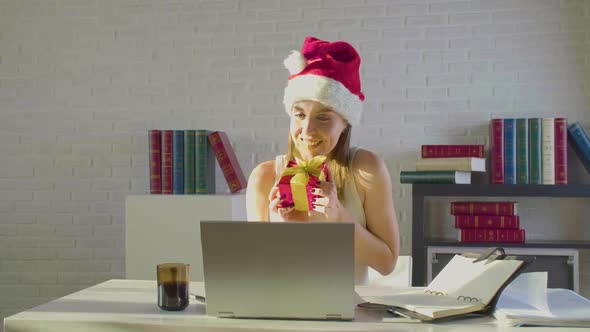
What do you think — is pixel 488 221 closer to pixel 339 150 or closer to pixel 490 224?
pixel 490 224

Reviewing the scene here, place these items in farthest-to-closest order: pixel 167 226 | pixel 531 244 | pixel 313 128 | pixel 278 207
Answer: pixel 167 226, pixel 531 244, pixel 313 128, pixel 278 207

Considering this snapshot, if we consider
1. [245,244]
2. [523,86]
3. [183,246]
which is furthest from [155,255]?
[245,244]

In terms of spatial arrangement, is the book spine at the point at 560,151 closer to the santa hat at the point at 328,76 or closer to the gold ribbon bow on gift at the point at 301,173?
the santa hat at the point at 328,76

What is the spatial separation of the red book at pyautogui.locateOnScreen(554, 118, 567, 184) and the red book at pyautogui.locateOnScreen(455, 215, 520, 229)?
12.4 inches

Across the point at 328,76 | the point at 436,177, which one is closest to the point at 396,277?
the point at 328,76

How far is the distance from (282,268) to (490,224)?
8.96ft

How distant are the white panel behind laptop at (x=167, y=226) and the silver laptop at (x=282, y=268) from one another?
2535mm

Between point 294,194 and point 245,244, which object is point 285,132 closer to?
point 294,194

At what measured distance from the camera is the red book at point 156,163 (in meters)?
4.25

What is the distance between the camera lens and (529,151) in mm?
3996

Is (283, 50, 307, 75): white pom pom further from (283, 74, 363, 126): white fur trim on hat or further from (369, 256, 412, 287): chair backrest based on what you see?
(369, 256, 412, 287): chair backrest

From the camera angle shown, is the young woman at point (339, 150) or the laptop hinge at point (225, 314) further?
the young woman at point (339, 150)

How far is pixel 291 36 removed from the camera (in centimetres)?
448

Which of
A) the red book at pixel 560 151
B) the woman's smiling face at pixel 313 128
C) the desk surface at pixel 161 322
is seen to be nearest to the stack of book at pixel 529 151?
the red book at pixel 560 151
